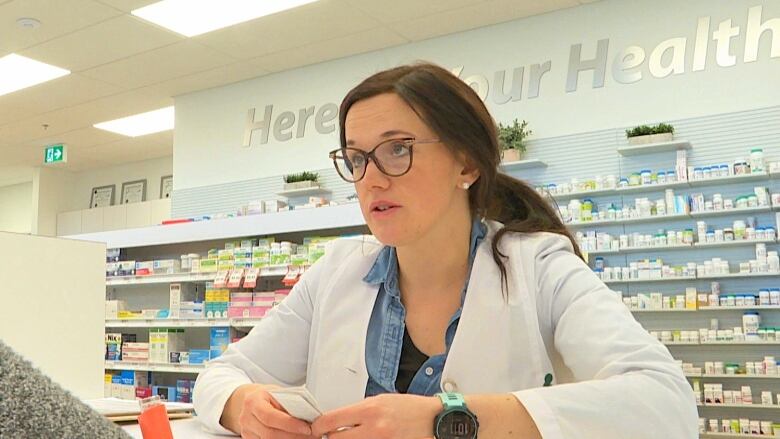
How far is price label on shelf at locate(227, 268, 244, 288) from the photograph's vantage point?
4930 mm

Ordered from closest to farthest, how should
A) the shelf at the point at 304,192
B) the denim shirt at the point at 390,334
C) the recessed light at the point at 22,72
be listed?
the denim shirt at the point at 390,334 → the recessed light at the point at 22,72 → the shelf at the point at 304,192

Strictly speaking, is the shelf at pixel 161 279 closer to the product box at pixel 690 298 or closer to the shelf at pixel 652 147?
the shelf at pixel 652 147

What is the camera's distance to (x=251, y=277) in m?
4.91

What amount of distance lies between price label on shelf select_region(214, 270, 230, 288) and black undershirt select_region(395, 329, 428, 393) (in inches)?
149

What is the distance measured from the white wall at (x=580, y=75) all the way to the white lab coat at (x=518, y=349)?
17.0 ft

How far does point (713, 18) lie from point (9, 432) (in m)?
6.72

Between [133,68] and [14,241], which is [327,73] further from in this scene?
[14,241]

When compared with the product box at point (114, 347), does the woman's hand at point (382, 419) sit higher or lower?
higher

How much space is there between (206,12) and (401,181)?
5737 mm

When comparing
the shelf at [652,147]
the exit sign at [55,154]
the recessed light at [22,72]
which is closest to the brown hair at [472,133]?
the shelf at [652,147]

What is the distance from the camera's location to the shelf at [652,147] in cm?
585

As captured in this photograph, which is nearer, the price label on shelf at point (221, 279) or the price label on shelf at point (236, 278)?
the price label on shelf at point (236, 278)

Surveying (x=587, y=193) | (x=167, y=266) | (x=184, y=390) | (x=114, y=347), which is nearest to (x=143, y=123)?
(x=114, y=347)

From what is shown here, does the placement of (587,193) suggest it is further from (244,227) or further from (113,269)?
(113,269)
